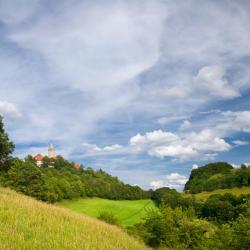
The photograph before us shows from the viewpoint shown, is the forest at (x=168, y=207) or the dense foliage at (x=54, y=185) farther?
the dense foliage at (x=54, y=185)

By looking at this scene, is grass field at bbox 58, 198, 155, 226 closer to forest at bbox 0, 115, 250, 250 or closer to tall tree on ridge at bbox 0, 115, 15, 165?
forest at bbox 0, 115, 250, 250

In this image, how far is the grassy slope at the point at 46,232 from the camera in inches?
538

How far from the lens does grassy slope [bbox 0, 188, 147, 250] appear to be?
13668mm

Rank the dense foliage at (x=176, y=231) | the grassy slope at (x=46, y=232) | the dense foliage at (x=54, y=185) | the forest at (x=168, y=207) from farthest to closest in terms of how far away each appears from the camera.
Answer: the dense foliage at (x=54, y=185)
the dense foliage at (x=176, y=231)
the forest at (x=168, y=207)
the grassy slope at (x=46, y=232)

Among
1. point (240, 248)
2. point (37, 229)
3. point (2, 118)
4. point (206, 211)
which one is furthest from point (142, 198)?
point (37, 229)

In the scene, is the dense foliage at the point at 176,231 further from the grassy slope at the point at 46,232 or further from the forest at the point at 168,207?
the grassy slope at the point at 46,232

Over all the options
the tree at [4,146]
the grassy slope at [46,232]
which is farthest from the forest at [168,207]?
the grassy slope at [46,232]

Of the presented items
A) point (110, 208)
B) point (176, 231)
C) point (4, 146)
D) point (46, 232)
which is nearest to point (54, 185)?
point (110, 208)

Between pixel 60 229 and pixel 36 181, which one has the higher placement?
pixel 36 181

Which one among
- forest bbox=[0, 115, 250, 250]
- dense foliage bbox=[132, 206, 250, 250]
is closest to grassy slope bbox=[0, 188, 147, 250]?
forest bbox=[0, 115, 250, 250]

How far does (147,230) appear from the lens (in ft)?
147

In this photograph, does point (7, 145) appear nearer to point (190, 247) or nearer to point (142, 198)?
point (190, 247)

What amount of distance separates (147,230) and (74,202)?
105049mm

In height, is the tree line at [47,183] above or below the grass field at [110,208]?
above
